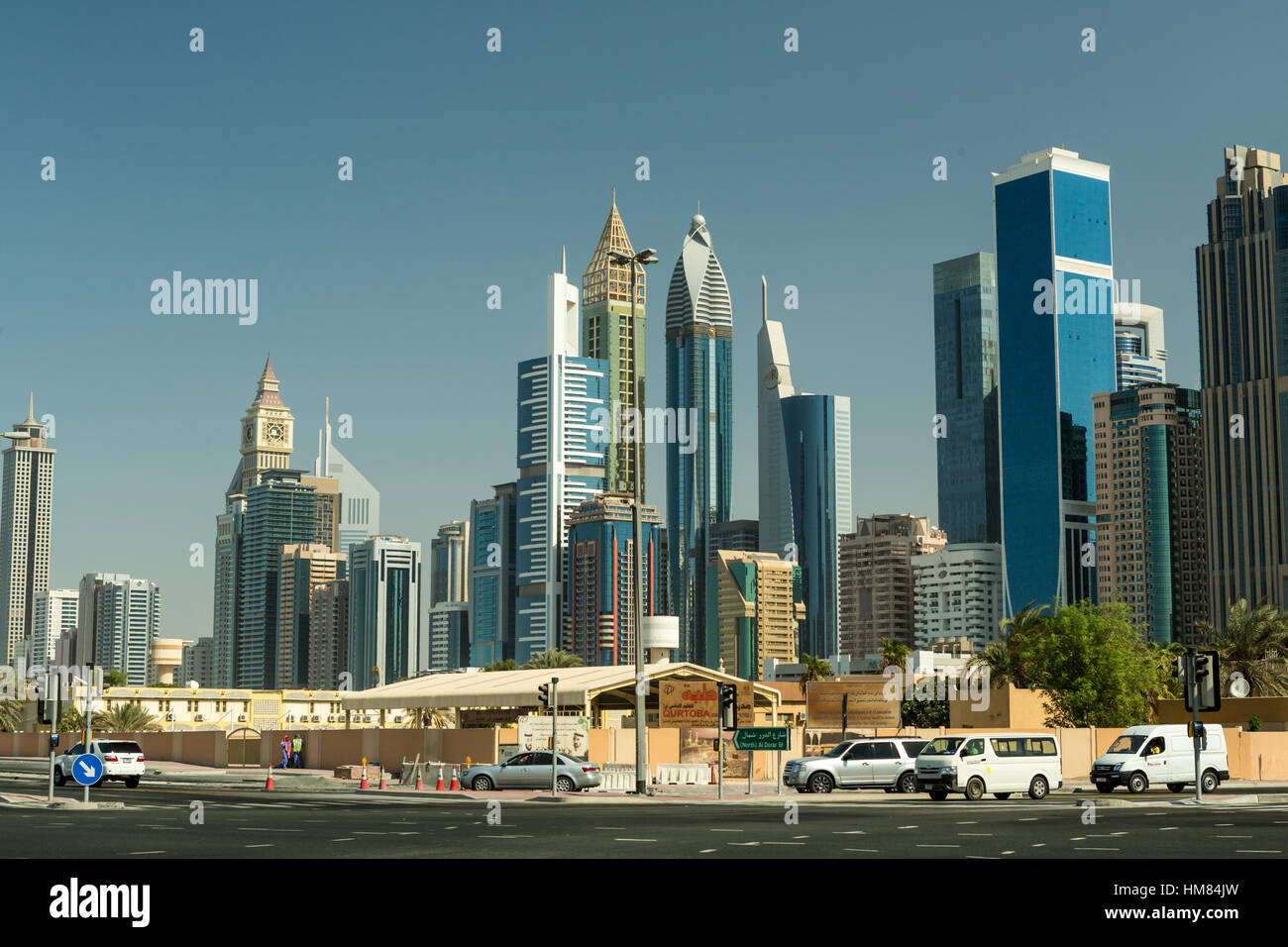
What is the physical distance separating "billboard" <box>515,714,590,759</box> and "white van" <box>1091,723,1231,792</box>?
66.8 ft

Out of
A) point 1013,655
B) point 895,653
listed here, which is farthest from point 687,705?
point 895,653

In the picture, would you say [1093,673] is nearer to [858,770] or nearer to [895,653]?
[858,770]

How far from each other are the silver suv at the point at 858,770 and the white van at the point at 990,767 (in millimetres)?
4109

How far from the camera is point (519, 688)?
6438 centimetres

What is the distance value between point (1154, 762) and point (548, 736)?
22.5m

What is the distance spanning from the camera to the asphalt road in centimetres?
2152

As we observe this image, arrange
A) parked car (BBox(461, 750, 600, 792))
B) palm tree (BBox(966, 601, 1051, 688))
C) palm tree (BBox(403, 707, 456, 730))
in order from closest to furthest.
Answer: parked car (BBox(461, 750, 600, 792)) → palm tree (BBox(403, 707, 456, 730)) → palm tree (BBox(966, 601, 1051, 688))

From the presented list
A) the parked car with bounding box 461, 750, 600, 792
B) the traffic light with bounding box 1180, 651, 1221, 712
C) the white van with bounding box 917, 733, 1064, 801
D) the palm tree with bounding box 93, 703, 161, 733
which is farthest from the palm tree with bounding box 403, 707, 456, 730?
the traffic light with bounding box 1180, 651, 1221, 712

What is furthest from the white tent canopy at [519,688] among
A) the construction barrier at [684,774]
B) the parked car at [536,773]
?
the parked car at [536,773]

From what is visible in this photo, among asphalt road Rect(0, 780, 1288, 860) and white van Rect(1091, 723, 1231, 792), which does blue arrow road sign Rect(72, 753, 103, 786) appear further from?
white van Rect(1091, 723, 1231, 792)

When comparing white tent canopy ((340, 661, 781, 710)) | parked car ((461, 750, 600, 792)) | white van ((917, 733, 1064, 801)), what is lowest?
parked car ((461, 750, 600, 792))
